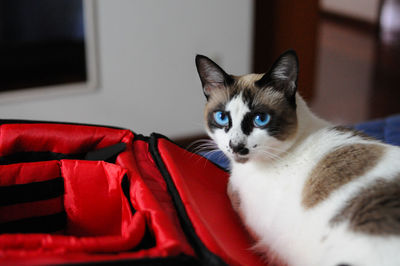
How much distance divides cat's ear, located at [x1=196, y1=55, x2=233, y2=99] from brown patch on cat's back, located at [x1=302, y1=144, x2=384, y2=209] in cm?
30

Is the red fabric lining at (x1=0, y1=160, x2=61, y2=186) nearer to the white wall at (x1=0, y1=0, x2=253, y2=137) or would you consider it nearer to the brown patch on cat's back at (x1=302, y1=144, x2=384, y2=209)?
the brown patch on cat's back at (x1=302, y1=144, x2=384, y2=209)

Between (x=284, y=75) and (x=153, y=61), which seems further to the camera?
(x=153, y=61)

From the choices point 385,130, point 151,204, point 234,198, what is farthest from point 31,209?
point 385,130

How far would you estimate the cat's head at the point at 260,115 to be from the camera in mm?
1023

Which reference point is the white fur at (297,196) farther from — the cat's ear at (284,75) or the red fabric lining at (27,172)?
the red fabric lining at (27,172)

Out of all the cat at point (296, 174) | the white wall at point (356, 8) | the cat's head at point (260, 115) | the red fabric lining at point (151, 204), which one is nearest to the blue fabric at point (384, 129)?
the cat at point (296, 174)

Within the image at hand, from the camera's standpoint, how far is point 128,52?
2.40 metres

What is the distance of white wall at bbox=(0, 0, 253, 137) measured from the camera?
2.35 meters

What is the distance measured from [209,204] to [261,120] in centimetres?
24

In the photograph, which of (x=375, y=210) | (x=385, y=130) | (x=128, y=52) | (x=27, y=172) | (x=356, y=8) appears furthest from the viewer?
(x=356, y=8)

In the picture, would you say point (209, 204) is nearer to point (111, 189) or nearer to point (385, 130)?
point (111, 189)

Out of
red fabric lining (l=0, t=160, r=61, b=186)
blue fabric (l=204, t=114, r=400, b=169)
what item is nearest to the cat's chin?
red fabric lining (l=0, t=160, r=61, b=186)

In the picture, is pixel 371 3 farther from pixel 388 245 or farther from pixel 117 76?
pixel 388 245

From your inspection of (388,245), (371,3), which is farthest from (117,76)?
(371,3)
